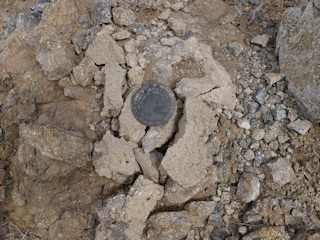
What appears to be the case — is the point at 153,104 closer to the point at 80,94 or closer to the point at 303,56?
the point at 80,94

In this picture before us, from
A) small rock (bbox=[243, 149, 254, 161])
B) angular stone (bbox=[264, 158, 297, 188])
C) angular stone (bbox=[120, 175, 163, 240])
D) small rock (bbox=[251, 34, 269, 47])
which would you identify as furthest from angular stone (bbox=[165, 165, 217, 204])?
small rock (bbox=[251, 34, 269, 47])

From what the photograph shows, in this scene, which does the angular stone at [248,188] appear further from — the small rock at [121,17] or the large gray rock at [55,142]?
the small rock at [121,17]

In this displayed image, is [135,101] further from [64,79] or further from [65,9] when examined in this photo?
[65,9]

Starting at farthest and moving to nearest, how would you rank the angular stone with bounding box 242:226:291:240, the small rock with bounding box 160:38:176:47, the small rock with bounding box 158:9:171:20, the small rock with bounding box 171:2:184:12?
the small rock with bounding box 171:2:184:12 → the small rock with bounding box 158:9:171:20 → the small rock with bounding box 160:38:176:47 → the angular stone with bounding box 242:226:291:240

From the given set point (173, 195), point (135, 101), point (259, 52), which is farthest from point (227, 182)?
point (259, 52)

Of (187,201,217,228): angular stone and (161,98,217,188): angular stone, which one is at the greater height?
(161,98,217,188): angular stone

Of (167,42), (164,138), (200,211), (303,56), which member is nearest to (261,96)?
(303,56)

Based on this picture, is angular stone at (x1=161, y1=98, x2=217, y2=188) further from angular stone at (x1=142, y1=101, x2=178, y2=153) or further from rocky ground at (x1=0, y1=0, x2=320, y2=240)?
angular stone at (x1=142, y1=101, x2=178, y2=153)

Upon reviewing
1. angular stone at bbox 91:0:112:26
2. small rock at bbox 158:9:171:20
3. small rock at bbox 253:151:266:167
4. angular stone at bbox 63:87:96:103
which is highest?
angular stone at bbox 91:0:112:26
